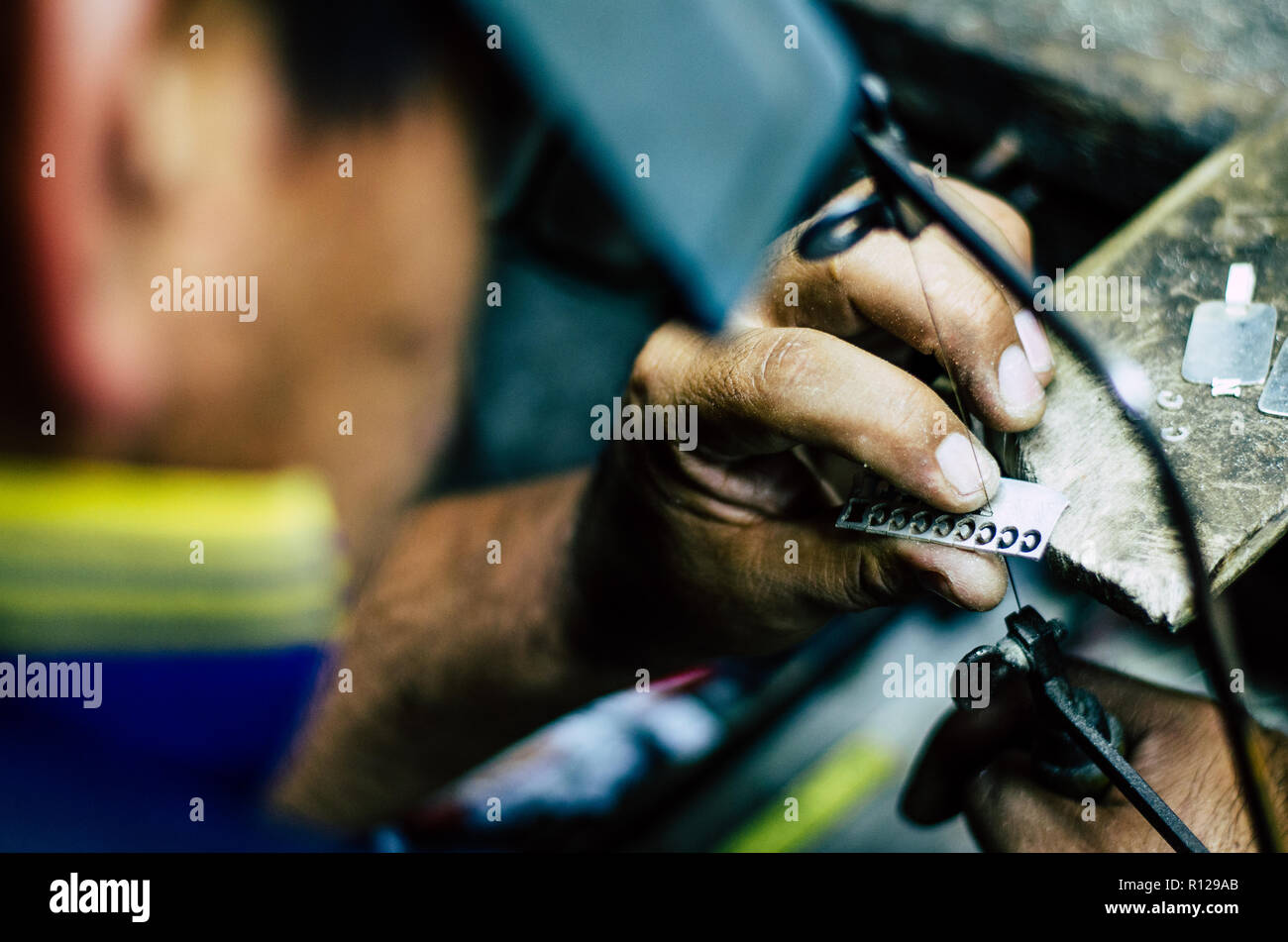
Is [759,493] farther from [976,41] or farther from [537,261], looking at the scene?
[537,261]

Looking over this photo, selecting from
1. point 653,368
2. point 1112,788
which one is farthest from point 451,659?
point 1112,788

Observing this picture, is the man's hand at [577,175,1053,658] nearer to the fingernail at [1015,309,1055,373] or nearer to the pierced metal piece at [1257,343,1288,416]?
the fingernail at [1015,309,1055,373]

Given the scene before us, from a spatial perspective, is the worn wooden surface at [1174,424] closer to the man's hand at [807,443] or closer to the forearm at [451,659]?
the man's hand at [807,443]

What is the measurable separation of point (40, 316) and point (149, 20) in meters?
0.33

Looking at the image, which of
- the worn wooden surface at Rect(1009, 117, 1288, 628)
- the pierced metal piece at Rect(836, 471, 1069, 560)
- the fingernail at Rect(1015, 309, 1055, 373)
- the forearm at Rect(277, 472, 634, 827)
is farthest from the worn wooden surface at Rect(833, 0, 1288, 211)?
the forearm at Rect(277, 472, 634, 827)

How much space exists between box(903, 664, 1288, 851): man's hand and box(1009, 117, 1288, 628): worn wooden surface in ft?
0.54

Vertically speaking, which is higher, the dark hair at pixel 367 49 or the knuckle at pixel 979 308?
the dark hair at pixel 367 49

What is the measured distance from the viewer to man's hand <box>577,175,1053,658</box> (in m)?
0.48

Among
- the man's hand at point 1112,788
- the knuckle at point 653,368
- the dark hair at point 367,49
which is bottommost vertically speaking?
the man's hand at point 1112,788

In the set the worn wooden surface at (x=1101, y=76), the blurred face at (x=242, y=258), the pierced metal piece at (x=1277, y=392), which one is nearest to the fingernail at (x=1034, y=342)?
the pierced metal piece at (x=1277, y=392)

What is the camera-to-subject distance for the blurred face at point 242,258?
90 centimetres

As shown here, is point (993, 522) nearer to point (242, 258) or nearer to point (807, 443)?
point (807, 443)

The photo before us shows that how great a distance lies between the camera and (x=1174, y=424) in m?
0.48
